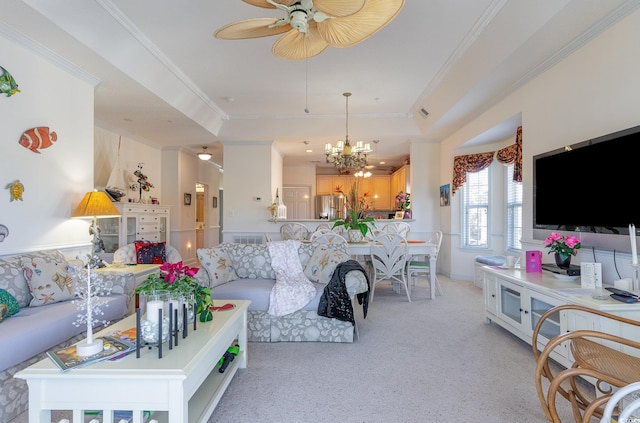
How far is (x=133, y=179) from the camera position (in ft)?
18.7

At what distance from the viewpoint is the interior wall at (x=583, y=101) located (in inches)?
91.9

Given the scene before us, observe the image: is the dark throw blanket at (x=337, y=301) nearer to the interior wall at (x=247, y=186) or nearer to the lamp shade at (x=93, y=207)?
the lamp shade at (x=93, y=207)

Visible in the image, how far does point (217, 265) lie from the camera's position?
3305mm

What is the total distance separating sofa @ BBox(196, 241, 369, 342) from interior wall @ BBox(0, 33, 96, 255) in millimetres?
1450

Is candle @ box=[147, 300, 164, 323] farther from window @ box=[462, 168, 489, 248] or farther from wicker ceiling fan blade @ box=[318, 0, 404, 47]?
window @ box=[462, 168, 489, 248]

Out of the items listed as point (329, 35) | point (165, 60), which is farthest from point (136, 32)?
point (329, 35)

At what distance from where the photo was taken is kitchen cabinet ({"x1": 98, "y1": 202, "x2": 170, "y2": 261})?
4578 mm

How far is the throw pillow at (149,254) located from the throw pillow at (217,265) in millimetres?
1292

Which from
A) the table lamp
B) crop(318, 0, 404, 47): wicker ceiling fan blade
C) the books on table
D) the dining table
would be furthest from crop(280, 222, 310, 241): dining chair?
the books on table

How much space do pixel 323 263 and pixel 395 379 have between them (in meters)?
1.35

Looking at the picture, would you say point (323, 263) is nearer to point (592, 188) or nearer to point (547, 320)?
point (547, 320)

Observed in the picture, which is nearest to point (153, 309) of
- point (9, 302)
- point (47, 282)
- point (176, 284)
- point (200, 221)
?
point (176, 284)

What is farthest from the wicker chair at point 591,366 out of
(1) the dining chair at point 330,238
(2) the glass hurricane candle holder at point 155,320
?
(1) the dining chair at point 330,238

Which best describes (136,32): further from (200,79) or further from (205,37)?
(200,79)
